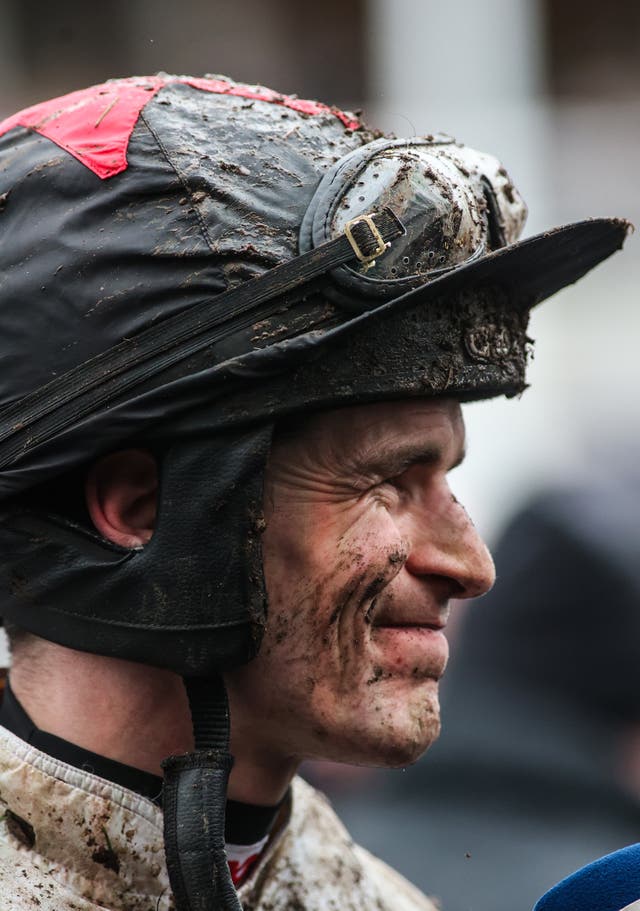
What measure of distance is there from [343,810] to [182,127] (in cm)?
319

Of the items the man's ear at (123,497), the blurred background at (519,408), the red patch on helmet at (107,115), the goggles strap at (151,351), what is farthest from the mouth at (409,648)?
the blurred background at (519,408)

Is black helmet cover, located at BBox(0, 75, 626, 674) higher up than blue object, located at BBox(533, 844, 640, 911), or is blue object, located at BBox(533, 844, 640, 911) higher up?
black helmet cover, located at BBox(0, 75, 626, 674)

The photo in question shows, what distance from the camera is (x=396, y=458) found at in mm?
2467

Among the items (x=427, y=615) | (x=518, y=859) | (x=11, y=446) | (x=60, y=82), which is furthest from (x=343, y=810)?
(x=60, y=82)

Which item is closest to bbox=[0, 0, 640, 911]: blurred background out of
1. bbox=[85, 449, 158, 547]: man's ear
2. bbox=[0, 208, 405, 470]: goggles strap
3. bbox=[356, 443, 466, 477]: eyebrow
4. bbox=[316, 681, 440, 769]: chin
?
bbox=[316, 681, 440, 769]: chin

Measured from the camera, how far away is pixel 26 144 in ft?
8.24

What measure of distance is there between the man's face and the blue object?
17.6 inches

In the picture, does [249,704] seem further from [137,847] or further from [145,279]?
[145,279]

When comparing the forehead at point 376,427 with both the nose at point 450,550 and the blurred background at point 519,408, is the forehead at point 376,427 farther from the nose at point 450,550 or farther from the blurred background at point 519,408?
the blurred background at point 519,408

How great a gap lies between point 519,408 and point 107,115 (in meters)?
6.94

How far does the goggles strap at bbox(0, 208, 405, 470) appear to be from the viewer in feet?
7.45

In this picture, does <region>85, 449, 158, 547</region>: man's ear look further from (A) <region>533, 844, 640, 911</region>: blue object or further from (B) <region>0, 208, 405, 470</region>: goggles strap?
(A) <region>533, 844, 640, 911</region>: blue object

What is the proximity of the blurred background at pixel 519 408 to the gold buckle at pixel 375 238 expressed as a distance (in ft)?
7.77

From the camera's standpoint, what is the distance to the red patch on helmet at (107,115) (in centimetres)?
240
